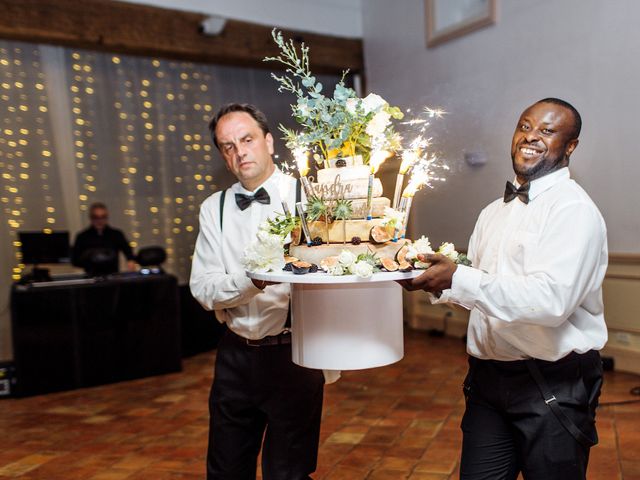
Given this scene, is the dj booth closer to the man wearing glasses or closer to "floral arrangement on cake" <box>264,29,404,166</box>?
the man wearing glasses

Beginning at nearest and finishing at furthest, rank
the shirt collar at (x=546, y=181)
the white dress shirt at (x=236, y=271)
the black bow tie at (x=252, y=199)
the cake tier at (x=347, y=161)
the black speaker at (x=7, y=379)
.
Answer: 1. the shirt collar at (x=546, y=181)
2. the cake tier at (x=347, y=161)
3. the white dress shirt at (x=236, y=271)
4. the black bow tie at (x=252, y=199)
5. the black speaker at (x=7, y=379)

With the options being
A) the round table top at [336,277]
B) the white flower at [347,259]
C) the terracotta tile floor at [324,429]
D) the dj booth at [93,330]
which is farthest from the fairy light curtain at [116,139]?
the white flower at [347,259]

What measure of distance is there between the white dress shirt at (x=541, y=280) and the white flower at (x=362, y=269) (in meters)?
0.24

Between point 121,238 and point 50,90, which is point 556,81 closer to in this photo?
point 121,238

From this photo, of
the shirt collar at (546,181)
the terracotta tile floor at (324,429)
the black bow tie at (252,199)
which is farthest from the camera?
the terracotta tile floor at (324,429)

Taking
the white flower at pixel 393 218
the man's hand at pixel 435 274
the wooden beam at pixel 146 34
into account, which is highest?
the wooden beam at pixel 146 34

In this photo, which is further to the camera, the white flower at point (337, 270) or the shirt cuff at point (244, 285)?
the shirt cuff at point (244, 285)

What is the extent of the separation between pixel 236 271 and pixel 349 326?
645 mm

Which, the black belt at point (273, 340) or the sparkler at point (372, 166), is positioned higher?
the sparkler at point (372, 166)

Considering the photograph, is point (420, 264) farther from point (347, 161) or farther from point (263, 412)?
point (263, 412)

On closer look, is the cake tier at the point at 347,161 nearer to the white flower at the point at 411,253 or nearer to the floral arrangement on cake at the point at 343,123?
the floral arrangement on cake at the point at 343,123

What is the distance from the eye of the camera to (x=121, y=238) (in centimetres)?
620

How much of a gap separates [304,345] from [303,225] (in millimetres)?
342

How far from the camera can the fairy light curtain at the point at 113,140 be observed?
599 cm
